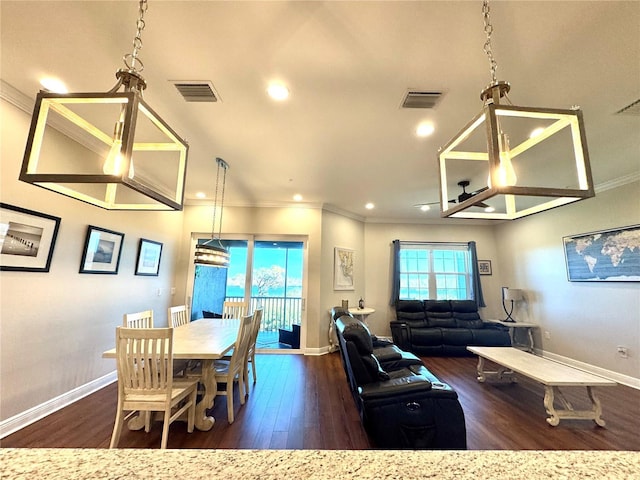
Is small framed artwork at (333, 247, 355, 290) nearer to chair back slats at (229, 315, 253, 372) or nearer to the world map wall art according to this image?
chair back slats at (229, 315, 253, 372)

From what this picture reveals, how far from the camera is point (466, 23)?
A: 1604mm

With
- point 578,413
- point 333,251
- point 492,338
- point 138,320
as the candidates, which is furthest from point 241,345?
point 492,338

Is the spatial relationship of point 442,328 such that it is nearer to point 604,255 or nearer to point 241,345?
point 604,255

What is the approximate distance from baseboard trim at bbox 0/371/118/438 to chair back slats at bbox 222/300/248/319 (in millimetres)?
1589

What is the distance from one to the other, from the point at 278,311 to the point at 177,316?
2.16 metres

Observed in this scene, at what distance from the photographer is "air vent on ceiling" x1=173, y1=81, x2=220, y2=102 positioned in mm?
2129

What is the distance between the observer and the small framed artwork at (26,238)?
2275 mm

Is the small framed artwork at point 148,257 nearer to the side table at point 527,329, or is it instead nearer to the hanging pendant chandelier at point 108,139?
the hanging pendant chandelier at point 108,139

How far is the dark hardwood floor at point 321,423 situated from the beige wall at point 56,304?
355mm

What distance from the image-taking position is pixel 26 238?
2.43 meters

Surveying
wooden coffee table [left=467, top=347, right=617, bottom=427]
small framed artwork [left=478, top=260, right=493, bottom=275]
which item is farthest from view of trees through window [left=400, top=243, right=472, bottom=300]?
wooden coffee table [left=467, top=347, right=617, bottom=427]

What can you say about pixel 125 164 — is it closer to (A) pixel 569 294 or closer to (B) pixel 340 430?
(B) pixel 340 430

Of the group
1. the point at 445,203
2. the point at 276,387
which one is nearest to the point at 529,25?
the point at 445,203

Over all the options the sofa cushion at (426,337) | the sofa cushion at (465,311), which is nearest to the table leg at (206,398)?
the sofa cushion at (426,337)
